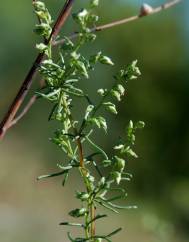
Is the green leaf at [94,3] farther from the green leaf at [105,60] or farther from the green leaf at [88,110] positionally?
the green leaf at [88,110]

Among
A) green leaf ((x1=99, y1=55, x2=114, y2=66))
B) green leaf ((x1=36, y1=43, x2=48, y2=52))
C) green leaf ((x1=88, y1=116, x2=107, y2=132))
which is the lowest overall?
green leaf ((x1=88, y1=116, x2=107, y2=132))

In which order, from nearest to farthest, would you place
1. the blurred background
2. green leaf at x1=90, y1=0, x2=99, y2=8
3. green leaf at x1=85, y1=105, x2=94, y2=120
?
1. green leaf at x1=90, y1=0, x2=99, y2=8
2. green leaf at x1=85, y1=105, x2=94, y2=120
3. the blurred background

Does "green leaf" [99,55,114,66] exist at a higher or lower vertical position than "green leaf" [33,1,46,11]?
lower

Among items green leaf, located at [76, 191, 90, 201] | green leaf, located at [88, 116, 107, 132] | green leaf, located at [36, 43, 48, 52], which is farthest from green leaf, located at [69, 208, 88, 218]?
green leaf, located at [36, 43, 48, 52]

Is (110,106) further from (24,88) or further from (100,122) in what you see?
(24,88)

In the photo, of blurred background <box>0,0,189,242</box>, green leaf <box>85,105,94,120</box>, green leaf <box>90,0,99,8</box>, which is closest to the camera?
green leaf <box>90,0,99,8</box>

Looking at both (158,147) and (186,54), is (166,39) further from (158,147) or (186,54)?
(158,147)

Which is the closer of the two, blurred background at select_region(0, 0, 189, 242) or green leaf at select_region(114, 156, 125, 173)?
green leaf at select_region(114, 156, 125, 173)

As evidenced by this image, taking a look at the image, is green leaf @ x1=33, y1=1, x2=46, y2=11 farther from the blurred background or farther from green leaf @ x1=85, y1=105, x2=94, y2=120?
the blurred background

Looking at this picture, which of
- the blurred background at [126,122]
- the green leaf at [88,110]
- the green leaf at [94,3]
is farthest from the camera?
the blurred background at [126,122]

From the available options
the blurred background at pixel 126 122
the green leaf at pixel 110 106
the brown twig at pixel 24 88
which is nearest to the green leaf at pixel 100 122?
the green leaf at pixel 110 106
